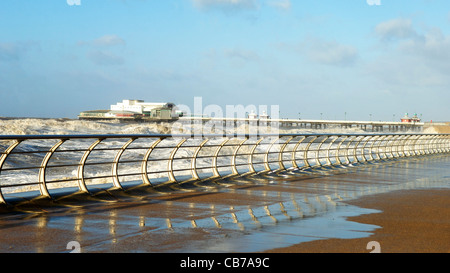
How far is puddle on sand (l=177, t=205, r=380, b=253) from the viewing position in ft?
19.6

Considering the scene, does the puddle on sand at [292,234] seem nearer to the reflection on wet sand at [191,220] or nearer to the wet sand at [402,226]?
the reflection on wet sand at [191,220]

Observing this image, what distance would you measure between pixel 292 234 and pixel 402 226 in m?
1.66

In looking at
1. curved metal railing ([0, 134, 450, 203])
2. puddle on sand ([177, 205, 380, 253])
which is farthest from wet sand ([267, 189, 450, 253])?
curved metal railing ([0, 134, 450, 203])

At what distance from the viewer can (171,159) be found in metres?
12.2

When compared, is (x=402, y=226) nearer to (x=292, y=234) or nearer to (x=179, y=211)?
(x=292, y=234)

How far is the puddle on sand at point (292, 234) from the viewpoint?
5.97 meters

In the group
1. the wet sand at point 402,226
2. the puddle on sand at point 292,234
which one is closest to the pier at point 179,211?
the puddle on sand at point 292,234

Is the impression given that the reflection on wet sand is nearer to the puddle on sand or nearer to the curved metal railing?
the puddle on sand

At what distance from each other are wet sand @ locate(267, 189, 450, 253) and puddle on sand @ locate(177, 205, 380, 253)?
0.18 meters

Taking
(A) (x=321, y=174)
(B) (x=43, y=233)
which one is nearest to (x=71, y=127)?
(A) (x=321, y=174)
